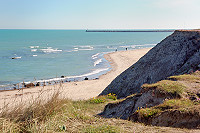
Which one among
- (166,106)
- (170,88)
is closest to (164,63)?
(170,88)

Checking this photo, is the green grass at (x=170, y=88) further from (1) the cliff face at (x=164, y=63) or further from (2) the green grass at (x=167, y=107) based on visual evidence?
(1) the cliff face at (x=164, y=63)

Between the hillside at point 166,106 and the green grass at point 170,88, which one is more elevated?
the green grass at point 170,88

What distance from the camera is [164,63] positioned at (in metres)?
18.8

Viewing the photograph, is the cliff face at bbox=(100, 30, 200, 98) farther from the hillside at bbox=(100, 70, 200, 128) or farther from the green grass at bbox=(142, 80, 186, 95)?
the green grass at bbox=(142, 80, 186, 95)

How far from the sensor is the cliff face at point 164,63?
57.8 ft

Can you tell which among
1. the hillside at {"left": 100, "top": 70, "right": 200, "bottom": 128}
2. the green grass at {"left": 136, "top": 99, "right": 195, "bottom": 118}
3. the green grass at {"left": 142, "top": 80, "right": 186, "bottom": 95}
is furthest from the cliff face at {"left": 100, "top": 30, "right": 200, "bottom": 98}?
the green grass at {"left": 136, "top": 99, "right": 195, "bottom": 118}

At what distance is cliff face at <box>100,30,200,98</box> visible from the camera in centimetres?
1762

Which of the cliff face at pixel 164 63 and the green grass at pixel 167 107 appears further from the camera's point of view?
the cliff face at pixel 164 63

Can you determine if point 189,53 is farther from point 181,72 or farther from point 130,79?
point 130,79

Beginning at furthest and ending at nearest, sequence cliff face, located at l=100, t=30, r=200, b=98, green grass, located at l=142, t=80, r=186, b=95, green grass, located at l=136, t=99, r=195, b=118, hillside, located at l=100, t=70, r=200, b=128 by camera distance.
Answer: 1. cliff face, located at l=100, t=30, r=200, b=98
2. green grass, located at l=142, t=80, r=186, b=95
3. green grass, located at l=136, t=99, r=195, b=118
4. hillside, located at l=100, t=70, r=200, b=128

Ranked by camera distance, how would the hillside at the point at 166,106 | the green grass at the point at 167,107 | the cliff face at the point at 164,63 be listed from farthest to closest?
1. the cliff face at the point at 164,63
2. the green grass at the point at 167,107
3. the hillside at the point at 166,106

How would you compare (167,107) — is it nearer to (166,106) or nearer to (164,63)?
(166,106)

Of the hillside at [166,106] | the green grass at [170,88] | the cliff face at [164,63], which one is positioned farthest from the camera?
the cliff face at [164,63]

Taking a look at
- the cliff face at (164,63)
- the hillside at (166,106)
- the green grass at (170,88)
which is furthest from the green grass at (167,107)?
the cliff face at (164,63)
